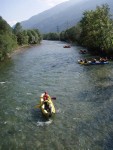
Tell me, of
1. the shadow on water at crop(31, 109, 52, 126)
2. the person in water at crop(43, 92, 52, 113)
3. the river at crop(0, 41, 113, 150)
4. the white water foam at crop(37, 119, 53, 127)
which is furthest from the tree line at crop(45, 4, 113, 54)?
the white water foam at crop(37, 119, 53, 127)

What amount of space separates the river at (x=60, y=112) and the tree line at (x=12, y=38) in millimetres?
25083

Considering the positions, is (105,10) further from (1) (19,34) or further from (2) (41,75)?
(1) (19,34)

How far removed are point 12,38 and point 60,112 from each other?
75.1 meters

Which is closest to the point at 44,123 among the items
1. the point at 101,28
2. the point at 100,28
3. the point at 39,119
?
the point at 39,119

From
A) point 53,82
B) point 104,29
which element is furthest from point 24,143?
point 104,29

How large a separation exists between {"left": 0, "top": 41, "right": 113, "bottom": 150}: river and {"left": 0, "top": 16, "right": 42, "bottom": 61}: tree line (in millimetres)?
25083

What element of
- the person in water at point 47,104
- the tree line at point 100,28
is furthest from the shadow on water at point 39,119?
the tree line at point 100,28

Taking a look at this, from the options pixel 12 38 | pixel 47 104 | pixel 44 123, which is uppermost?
pixel 12 38

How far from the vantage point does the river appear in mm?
26219

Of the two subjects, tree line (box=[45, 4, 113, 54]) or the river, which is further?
tree line (box=[45, 4, 113, 54])

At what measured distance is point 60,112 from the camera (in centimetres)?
3350

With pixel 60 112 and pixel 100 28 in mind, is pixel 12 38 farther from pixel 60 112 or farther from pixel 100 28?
pixel 60 112

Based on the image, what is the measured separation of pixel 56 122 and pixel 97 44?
184ft

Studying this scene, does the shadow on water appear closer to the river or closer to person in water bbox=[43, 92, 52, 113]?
the river
